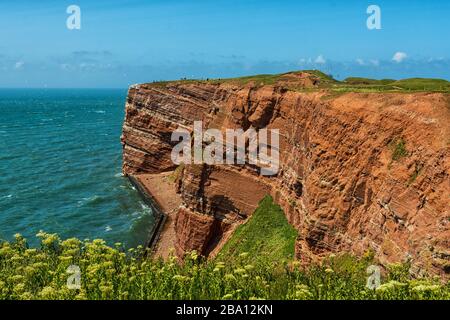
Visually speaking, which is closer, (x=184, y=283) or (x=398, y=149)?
(x=184, y=283)

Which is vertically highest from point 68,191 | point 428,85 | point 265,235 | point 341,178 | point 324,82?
point 324,82

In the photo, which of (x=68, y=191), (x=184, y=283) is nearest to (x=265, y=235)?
(x=184, y=283)

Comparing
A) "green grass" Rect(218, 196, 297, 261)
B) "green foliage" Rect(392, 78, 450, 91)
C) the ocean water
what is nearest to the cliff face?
"green grass" Rect(218, 196, 297, 261)

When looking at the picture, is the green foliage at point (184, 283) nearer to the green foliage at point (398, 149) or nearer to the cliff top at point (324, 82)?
the green foliage at point (398, 149)

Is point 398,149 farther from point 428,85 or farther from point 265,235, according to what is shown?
point 265,235

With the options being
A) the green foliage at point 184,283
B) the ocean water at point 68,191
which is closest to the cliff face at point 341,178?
the green foliage at point 184,283

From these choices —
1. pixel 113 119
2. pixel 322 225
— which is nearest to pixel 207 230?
pixel 322 225

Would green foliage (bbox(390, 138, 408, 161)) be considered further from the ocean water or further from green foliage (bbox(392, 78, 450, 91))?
the ocean water
